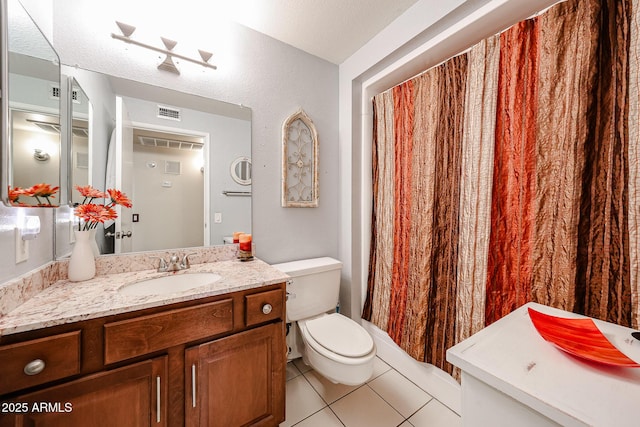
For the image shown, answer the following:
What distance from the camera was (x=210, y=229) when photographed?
1.52m

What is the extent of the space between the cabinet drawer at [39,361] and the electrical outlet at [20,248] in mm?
355

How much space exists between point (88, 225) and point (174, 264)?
0.44 m

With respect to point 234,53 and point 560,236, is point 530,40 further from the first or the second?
point 234,53

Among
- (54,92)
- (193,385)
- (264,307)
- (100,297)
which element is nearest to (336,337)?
(264,307)

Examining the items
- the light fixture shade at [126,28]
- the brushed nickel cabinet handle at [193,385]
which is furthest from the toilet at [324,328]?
the light fixture shade at [126,28]

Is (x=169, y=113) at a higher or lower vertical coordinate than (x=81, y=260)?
higher

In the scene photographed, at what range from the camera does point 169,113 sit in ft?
4.54

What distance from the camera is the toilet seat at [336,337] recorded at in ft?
4.23

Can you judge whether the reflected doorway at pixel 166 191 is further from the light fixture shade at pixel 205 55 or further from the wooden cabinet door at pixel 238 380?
the wooden cabinet door at pixel 238 380

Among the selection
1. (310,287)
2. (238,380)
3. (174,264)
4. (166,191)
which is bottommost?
(238,380)

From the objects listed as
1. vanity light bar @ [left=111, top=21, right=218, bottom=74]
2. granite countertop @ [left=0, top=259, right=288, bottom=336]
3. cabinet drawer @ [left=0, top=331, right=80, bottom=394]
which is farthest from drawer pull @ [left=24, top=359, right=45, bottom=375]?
vanity light bar @ [left=111, top=21, right=218, bottom=74]

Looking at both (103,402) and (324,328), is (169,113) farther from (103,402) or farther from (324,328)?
(324,328)

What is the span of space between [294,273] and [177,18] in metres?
1.71

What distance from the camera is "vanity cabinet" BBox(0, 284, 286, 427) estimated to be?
2.35ft
